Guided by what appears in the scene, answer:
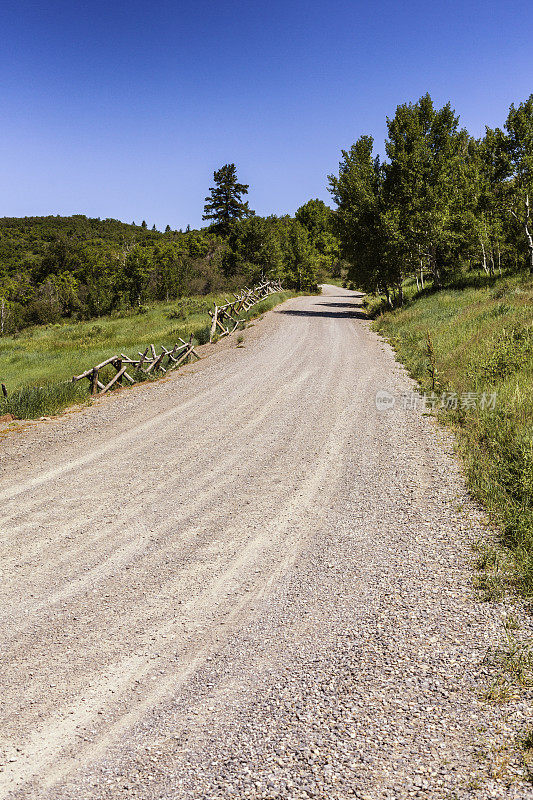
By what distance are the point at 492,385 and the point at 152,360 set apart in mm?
11854

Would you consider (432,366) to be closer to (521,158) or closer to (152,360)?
(152,360)

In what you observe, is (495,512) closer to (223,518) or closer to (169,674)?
(223,518)

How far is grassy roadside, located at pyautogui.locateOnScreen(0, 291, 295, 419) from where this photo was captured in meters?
12.4

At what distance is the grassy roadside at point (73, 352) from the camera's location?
1241 centimetres

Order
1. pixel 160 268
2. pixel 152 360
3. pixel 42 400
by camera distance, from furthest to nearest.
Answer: pixel 160 268
pixel 152 360
pixel 42 400

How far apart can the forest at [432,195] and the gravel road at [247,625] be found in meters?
20.8

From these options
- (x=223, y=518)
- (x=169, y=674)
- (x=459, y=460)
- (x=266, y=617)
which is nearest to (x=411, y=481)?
(x=459, y=460)

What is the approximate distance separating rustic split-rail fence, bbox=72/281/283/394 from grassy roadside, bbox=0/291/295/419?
52cm

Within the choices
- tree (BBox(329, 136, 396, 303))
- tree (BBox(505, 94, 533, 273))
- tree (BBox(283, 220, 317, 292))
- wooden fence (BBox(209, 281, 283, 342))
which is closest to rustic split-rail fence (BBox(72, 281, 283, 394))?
wooden fence (BBox(209, 281, 283, 342))

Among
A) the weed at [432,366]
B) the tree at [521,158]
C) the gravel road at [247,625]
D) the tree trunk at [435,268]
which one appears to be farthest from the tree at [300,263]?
the gravel road at [247,625]

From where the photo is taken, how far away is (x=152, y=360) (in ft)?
57.0

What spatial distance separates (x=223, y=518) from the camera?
6.70 m

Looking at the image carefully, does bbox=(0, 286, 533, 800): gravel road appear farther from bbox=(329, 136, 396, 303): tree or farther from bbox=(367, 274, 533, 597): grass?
bbox=(329, 136, 396, 303): tree

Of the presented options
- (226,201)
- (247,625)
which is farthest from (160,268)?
(247,625)
